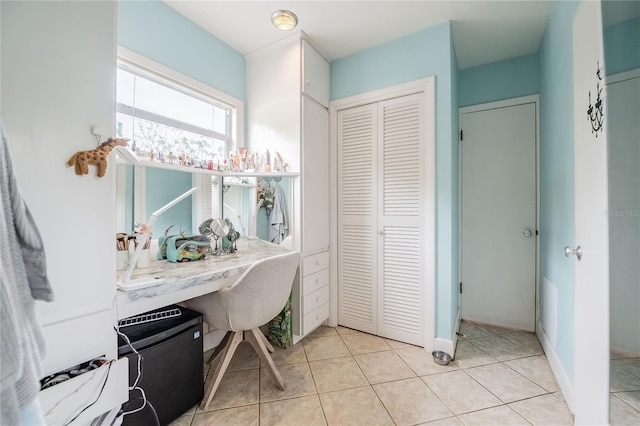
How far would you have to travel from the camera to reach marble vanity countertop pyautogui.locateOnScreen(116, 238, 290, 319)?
3.53 ft

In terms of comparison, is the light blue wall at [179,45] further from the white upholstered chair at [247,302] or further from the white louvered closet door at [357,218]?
the white upholstered chair at [247,302]

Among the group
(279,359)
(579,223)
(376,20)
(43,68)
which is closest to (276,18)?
(376,20)

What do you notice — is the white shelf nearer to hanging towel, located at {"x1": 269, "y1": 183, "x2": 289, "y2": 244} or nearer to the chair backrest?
hanging towel, located at {"x1": 269, "y1": 183, "x2": 289, "y2": 244}

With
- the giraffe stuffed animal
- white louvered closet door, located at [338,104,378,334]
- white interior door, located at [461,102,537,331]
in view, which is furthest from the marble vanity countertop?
white interior door, located at [461,102,537,331]

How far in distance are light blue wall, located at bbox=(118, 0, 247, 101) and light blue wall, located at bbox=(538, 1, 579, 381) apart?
2268 millimetres

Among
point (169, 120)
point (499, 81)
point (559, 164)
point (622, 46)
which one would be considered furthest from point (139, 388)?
point (499, 81)

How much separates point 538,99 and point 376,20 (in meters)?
1.58

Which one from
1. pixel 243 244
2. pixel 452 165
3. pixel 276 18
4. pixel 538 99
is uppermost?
pixel 276 18

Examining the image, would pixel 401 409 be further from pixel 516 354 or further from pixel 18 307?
pixel 18 307

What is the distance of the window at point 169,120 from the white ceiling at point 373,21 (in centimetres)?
54

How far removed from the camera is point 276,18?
1.84 meters

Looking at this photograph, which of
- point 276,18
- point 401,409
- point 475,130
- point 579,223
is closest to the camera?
point 579,223

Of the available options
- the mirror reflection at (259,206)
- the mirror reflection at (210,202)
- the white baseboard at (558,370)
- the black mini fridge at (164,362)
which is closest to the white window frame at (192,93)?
the mirror reflection at (210,202)

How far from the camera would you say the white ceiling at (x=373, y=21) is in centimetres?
176
